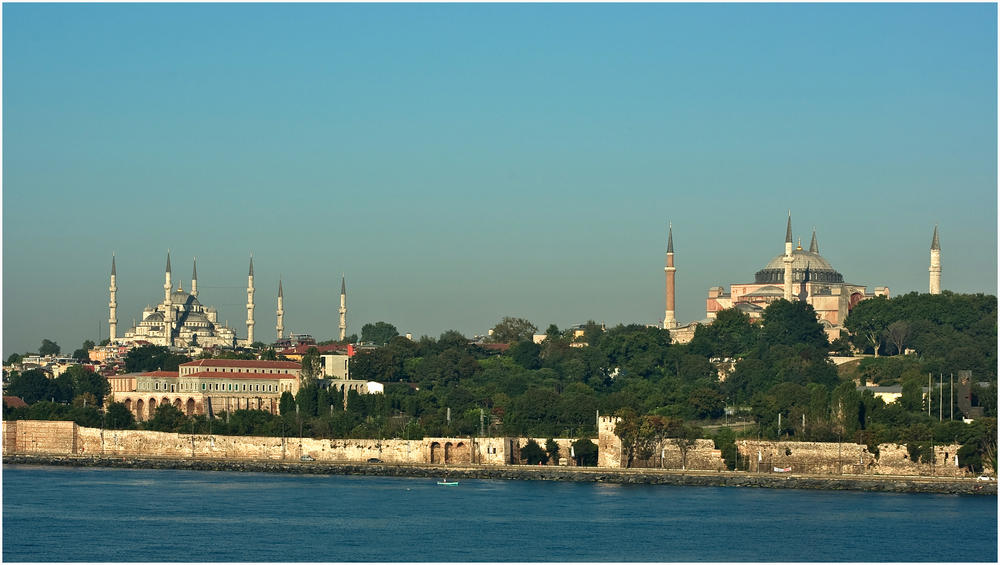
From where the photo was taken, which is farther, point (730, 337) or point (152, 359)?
point (152, 359)

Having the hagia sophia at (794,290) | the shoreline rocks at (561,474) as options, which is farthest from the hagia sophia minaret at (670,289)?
the shoreline rocks at (561,474)

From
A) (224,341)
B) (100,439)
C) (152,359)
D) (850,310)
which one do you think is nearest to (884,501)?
(100,439)

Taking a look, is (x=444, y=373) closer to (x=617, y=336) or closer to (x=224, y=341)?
(x=617, y=336)

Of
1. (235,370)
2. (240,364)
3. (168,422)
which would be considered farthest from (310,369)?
(240,364)

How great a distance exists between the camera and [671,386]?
170ft

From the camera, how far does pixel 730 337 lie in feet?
206

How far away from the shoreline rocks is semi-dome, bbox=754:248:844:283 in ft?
104

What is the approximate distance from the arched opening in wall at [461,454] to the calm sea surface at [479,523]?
322 cm

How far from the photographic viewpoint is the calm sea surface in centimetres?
2784

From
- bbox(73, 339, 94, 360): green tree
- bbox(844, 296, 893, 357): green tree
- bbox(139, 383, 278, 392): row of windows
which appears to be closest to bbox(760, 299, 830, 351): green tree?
bbox(844, 296, 893, 357): green tree

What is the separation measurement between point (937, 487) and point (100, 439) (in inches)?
1054

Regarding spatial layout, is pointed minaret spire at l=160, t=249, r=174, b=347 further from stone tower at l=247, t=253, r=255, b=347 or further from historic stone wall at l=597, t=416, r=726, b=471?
historic stone wall at l=597, t=416, r=726, b=471

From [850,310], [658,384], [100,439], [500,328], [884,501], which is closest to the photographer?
[884,501]

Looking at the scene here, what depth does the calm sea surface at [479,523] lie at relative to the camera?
27.8 m
